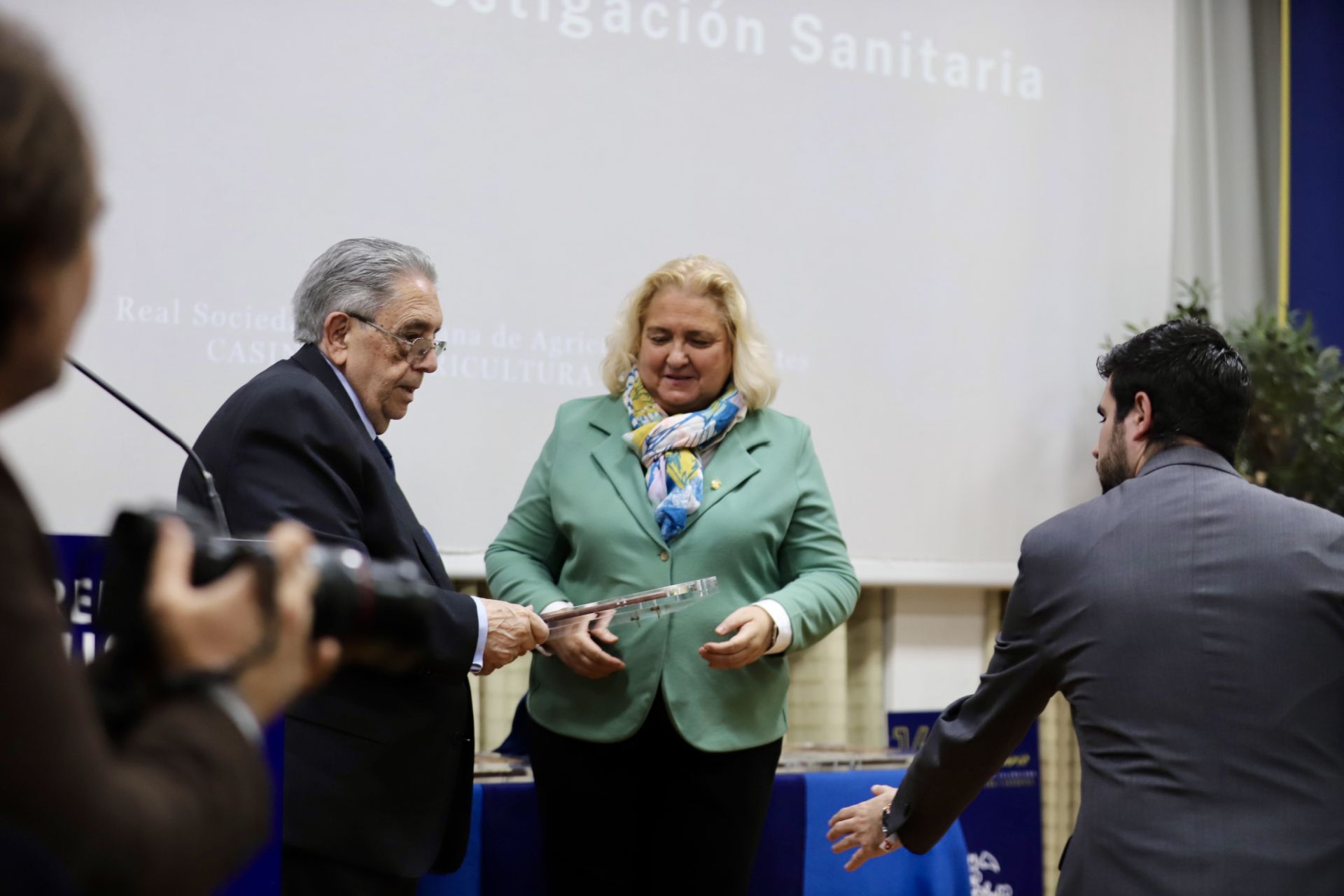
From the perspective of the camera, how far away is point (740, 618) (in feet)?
8.02

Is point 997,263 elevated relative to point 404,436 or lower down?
elevated

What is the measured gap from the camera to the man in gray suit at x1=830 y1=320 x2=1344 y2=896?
1.76 meters

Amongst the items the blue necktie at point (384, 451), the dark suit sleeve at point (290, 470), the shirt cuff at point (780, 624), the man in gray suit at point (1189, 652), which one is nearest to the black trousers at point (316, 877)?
the dark suit sleeve at point (290, 470)

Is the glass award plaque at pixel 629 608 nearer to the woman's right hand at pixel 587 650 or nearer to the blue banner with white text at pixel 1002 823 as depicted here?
the woman's right hand at pixel 587 650

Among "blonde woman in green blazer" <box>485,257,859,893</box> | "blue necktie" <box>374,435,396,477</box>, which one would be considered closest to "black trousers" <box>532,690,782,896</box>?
"blonde woman in green blazer" <box>485,257,859,893</box>

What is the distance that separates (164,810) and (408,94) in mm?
3022

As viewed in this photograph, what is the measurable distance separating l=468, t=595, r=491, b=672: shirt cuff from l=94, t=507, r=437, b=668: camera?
98 centimetres

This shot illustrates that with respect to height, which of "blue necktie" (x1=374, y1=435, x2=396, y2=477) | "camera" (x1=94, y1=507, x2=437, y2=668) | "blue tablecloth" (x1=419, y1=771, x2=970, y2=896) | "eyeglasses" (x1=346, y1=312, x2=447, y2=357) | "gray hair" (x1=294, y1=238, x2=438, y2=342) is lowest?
"blue tablecloth" (x1=419, y1=771, x2=970, y2=896)

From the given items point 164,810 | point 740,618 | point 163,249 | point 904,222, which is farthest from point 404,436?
point 164,810

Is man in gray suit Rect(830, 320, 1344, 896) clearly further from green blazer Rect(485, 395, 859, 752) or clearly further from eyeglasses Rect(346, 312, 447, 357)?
eyeglasses Rect(346, 312, 447, 357)

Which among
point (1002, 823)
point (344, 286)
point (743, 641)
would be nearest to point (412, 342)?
point (344, 286)

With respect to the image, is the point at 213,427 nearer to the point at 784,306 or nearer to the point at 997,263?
the point at 784,306

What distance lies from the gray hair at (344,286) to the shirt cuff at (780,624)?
89 cm

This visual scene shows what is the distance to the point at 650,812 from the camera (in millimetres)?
2541
